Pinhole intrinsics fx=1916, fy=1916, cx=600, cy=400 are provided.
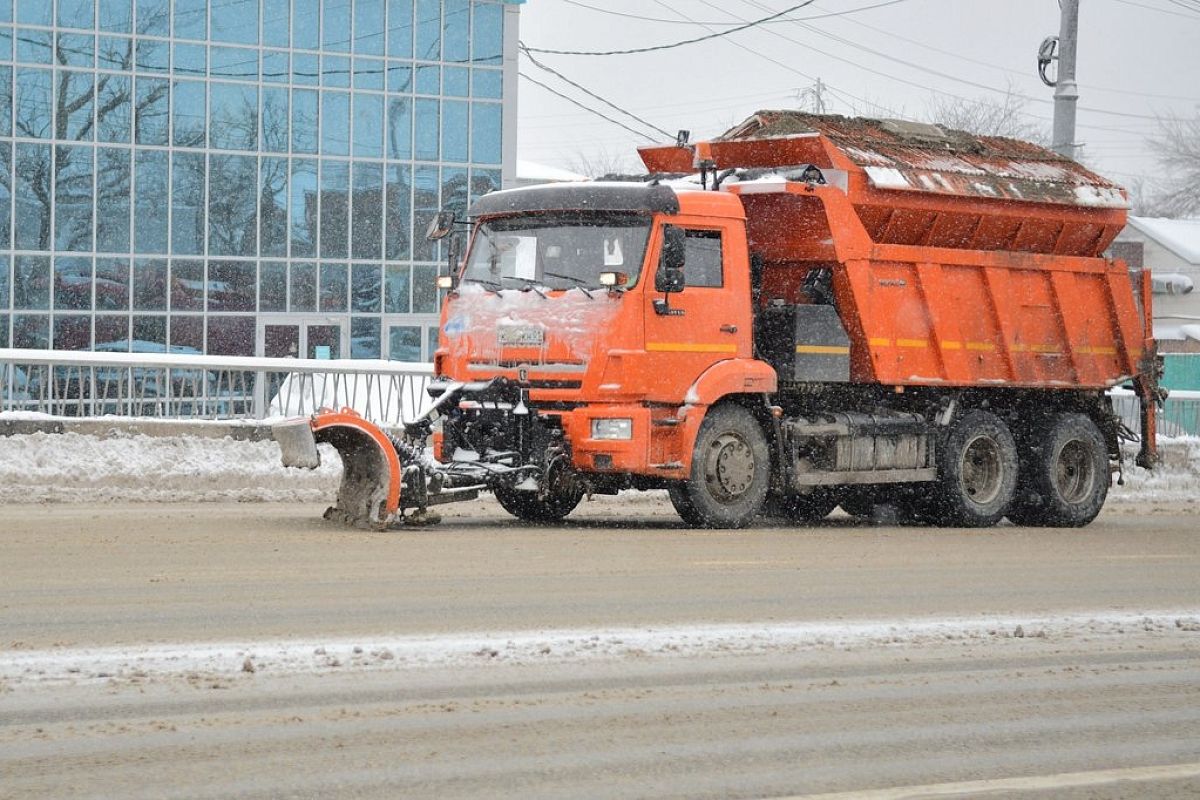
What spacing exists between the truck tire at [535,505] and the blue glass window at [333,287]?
29.2m

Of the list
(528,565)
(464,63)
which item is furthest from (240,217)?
(528,565)

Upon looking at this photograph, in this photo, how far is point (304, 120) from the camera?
44.9m

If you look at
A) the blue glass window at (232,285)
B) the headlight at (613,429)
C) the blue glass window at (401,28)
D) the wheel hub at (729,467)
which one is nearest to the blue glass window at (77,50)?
the blue glass window at (232,285)

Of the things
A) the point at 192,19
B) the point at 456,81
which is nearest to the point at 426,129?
the point at 456,81

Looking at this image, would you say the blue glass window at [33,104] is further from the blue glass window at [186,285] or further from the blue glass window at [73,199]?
the blue glass window at [186,285]

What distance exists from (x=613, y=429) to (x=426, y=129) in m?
32.3

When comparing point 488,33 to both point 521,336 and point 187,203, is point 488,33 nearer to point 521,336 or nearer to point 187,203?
point 187,203

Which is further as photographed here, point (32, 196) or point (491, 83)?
point (491, 83)

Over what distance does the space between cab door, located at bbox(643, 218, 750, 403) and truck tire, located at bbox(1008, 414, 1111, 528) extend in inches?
175

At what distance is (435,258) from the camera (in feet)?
154

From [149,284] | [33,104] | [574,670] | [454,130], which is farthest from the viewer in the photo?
[454,130]

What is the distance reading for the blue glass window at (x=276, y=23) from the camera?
44344 mm

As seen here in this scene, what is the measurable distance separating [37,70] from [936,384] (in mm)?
29476

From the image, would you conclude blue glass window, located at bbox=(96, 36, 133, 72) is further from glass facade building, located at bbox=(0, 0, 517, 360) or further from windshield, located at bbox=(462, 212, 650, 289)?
windshield, located at bbox=(462, 212, 650, 289)
